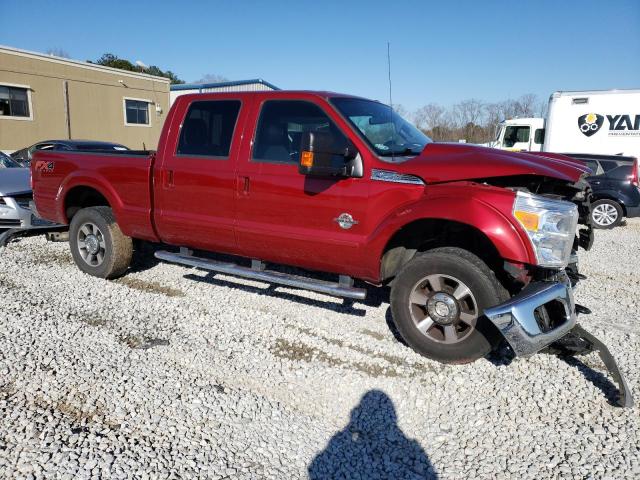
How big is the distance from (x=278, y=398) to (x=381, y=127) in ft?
8.34

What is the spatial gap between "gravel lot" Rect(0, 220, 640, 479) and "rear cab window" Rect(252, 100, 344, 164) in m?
1.54

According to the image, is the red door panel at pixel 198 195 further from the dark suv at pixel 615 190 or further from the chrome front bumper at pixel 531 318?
the dark suv at pixel 615 190

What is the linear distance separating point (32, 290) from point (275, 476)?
4051mm

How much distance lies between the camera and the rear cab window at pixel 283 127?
4.31 m

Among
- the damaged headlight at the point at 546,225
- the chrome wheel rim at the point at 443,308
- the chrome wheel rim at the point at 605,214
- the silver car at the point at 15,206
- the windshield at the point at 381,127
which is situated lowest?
the chrome wheel rim at the point at 443,308

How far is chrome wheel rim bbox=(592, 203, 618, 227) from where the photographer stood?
Result: 10758 mm

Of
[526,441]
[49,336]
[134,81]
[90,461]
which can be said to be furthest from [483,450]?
[134,81]

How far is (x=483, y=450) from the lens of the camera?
2.78m

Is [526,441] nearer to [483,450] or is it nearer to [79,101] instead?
[483,450]

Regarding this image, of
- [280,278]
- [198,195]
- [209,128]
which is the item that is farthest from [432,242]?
[209,128]

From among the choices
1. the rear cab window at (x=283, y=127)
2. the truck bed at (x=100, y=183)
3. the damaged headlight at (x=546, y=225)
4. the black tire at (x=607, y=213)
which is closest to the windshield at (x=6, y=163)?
the truck bed at (x=100, y=183)

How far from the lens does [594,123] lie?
47.9 feet

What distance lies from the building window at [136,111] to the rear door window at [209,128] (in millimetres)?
23667

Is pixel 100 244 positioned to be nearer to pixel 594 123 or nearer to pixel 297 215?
pixel 297 215
